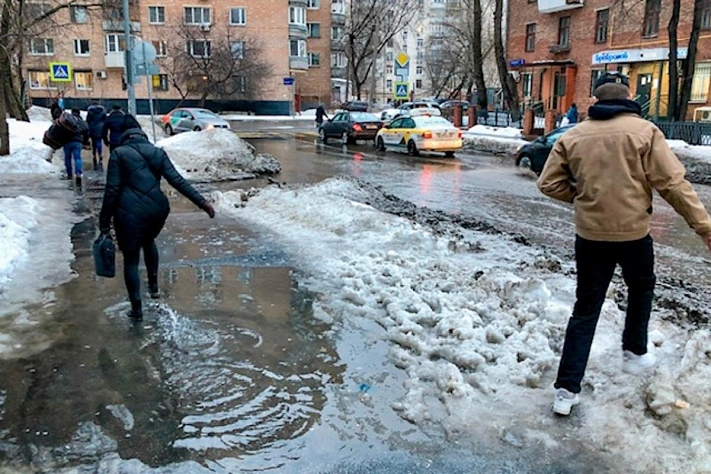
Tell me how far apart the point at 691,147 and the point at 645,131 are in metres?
18.8

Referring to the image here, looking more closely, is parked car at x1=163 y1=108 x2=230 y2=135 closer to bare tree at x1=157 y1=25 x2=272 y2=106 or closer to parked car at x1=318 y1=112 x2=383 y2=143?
parked car at x1=318 y1=112 x2=383 y2=143

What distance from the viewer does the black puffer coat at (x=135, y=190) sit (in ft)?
17.3

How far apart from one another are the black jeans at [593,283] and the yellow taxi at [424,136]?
18486mm

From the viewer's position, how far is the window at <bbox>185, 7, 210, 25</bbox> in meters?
58.9

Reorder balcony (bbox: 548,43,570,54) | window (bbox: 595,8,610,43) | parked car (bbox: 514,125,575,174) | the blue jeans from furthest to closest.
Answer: balcony (bbox: 548,43,570,54) < window (bbox: 595,8,610,43) < parked car (bbox: 514,125,575,174) < the blue jeans

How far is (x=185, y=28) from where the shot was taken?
57219 mm

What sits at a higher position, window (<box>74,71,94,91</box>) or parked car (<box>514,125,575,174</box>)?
window (<box>74,71,94,91</box>)

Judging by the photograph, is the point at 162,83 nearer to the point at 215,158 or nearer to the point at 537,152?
the point at 215,158

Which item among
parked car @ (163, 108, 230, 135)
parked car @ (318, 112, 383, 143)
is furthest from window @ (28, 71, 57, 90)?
parked car @ (318, 112, 383, 143)

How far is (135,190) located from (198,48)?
55331 millimetres

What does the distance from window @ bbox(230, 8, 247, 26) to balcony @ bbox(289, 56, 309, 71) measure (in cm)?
543

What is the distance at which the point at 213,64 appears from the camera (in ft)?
183

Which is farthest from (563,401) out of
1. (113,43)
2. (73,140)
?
(113,43)

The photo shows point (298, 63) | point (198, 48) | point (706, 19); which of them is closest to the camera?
point (706, 19)
